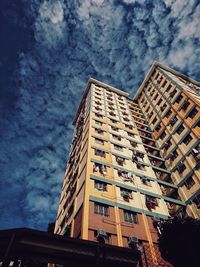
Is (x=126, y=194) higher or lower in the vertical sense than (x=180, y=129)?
lower

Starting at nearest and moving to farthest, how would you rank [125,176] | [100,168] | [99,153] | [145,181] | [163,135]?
[100,168]
[125,176]
[145,181]
[99,153]
[163,135]

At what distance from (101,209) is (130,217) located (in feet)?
9.86

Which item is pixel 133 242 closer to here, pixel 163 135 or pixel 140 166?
pixel 140 166

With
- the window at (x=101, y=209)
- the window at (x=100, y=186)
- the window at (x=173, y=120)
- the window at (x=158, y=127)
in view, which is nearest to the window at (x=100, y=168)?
the window at (x=100, y=186)

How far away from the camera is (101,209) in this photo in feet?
61.5

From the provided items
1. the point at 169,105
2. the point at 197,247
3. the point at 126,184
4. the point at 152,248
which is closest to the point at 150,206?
the point at 126,184

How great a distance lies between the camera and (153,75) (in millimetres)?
49031

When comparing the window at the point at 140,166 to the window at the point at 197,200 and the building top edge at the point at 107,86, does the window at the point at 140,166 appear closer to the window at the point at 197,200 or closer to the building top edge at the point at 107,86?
the window at the point at 197,200

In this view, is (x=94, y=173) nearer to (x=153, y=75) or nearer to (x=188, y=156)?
(x=188, y=156)

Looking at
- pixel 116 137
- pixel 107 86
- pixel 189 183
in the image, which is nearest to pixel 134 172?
pixel 189 183

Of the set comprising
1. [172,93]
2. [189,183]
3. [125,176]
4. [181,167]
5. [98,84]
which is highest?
[172,93]

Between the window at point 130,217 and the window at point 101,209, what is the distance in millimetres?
1928

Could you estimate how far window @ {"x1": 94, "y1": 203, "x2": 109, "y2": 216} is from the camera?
60.3 feet

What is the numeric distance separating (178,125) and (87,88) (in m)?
25.1
